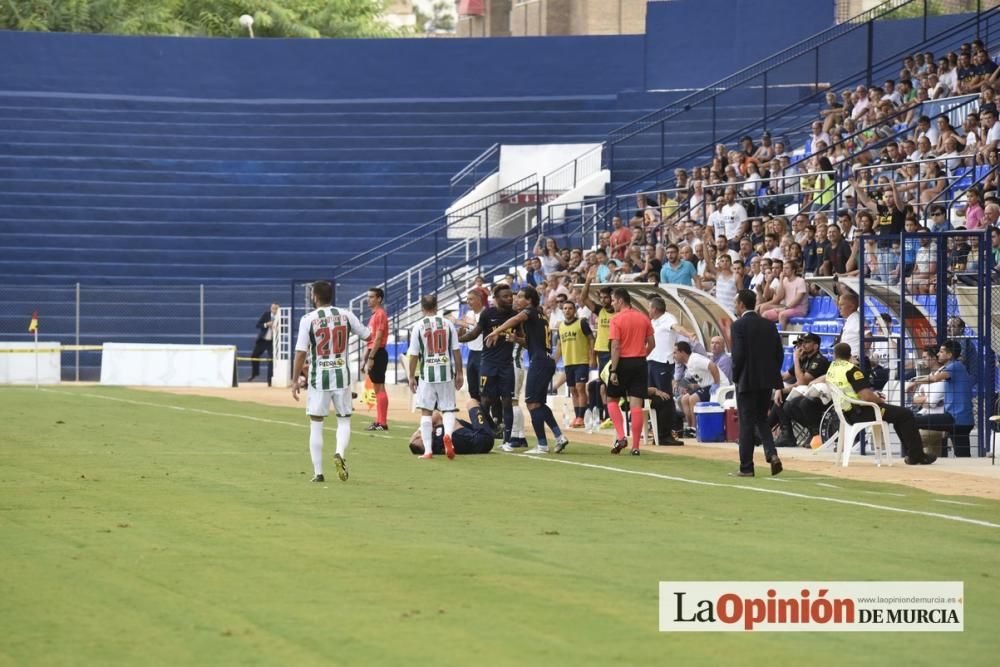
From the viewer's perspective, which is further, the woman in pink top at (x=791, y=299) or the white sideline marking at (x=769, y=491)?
the woman in pink top at (x=791, y=299)

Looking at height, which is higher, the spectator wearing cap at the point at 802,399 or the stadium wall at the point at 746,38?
the stadium wall at the point at 746,38

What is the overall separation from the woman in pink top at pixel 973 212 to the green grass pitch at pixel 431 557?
7008mm

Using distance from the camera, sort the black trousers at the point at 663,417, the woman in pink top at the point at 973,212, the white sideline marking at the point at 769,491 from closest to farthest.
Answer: the white sideline marking at the point at 769,491 → the black trousers at the point at 663,417 → the woman in pink top at the point at 973,212

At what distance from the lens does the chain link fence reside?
141 feet

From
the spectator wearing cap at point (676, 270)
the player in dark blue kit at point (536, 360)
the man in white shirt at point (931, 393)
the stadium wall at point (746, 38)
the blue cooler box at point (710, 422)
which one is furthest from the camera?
the stadium wall at point (746, 38)

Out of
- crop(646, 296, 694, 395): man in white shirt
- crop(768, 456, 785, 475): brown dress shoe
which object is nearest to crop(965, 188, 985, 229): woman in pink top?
crop(646, 296, 694, 395): man in white shirt

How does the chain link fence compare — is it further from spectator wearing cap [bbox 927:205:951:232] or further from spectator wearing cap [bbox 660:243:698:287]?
spectator wearing cap [bbox 927:205:951:232]

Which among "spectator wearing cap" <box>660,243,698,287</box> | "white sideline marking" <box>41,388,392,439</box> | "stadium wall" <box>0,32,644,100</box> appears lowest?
"white sideline marking" <box>41,388,392,439</box>

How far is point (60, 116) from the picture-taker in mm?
48719

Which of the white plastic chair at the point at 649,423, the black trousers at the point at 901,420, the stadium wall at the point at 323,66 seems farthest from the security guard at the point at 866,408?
the stadium wall at the point at 323,66

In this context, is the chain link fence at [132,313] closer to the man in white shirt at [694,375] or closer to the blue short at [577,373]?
the blue short at [577,373]

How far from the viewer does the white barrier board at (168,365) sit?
40062 millimetres

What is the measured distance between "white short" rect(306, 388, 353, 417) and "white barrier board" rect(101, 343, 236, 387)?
24.0m

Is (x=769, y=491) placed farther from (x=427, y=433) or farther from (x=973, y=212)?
(x=973, y=212)
